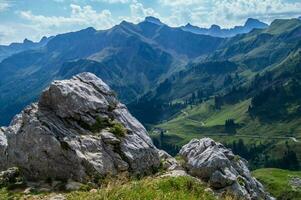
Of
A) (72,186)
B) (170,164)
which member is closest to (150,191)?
(72,186)

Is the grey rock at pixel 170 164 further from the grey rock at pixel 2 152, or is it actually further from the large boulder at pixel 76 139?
the grey rock at pixel 2 152

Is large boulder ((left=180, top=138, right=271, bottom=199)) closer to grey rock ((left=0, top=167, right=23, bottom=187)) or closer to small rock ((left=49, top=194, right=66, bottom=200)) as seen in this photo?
small rock ((left=49, top=194, right=66, bottom=200))

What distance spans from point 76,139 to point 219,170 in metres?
13.9

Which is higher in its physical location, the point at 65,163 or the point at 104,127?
the point at 104,127

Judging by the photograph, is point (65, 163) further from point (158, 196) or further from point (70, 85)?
point (158, 196)

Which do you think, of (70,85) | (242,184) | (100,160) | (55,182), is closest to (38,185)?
(55,182)

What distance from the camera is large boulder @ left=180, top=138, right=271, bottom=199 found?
42.1 m

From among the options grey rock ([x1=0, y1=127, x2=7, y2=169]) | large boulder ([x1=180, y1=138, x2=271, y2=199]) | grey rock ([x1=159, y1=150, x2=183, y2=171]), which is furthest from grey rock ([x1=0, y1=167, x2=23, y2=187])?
large boulder ([x1=180, y1=138, x2=271, y2=199])

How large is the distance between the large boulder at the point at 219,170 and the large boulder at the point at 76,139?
448 cm

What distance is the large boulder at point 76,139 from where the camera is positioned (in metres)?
39.9

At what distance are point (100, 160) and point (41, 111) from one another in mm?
8675

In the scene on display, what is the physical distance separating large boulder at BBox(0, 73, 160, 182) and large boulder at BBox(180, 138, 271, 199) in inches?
176

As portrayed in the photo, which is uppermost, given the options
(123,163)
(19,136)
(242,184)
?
(19,136)

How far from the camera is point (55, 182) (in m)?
38.7
